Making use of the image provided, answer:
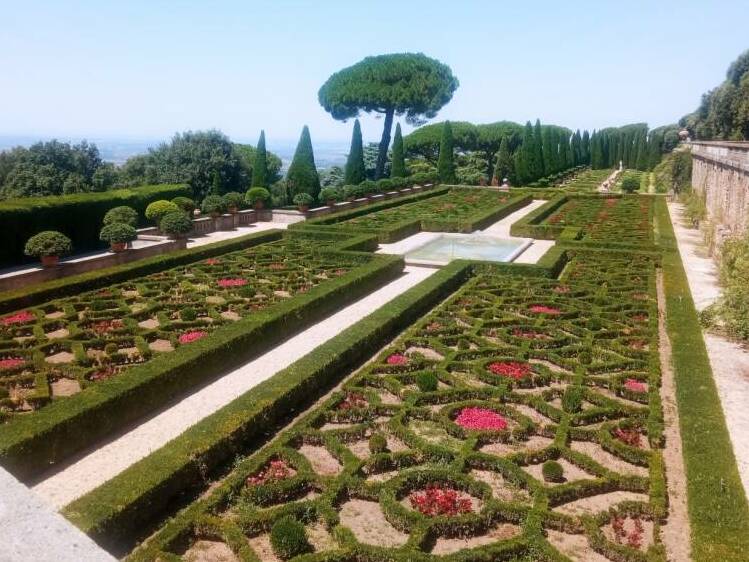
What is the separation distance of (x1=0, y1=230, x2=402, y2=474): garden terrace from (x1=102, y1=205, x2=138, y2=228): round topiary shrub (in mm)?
3600

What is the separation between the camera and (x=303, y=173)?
28.4 m

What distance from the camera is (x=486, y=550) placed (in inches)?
192

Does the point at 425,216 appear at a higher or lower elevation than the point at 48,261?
lower

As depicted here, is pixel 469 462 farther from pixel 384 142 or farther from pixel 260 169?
pixel 384 142

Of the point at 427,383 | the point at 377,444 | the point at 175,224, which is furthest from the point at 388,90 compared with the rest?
the point at 377,444

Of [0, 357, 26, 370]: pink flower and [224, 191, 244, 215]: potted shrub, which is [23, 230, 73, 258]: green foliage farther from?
[224, 191, 244, 215]: potted shrub

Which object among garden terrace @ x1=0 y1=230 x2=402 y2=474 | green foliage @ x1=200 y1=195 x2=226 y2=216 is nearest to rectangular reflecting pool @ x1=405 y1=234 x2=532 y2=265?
garden terrace @ x1=0 y1=230 x2=402 y2=474

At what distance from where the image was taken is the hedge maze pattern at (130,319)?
8211 millimetres

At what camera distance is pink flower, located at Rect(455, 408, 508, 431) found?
7207 mm

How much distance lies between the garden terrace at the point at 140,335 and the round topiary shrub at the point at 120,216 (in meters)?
3.60

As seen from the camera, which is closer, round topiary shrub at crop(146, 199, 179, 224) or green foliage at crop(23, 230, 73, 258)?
green foliage at crop(23, 230, 73, 258)

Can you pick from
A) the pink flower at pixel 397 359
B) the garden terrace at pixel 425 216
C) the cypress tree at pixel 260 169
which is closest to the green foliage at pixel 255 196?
the cypress tree at pixel 260 169

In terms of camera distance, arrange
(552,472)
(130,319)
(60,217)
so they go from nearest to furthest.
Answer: (552,472) → (130,319) → (60,217)

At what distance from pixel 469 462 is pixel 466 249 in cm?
1341
